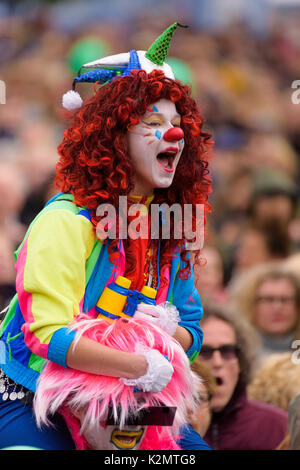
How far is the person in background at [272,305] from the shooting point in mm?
4414

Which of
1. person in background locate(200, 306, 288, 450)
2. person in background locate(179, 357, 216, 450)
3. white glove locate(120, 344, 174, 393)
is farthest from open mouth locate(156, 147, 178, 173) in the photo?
person in background locate(200, 306, 288, 450)

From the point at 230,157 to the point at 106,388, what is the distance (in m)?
6.37

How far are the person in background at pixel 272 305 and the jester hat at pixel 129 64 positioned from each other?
2174mm

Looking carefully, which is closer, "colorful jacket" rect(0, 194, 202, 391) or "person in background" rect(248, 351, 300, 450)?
"colorful jacket" rect(0, 194, 202, 391)

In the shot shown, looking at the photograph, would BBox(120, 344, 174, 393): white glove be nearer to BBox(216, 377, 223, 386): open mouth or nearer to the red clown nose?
the red clown nose

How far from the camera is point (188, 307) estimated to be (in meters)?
2.74

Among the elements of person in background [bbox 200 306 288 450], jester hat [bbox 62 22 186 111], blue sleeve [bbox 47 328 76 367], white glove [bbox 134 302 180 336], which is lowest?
person in background [bbox 200 306 288 450]

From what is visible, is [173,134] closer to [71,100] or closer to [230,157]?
[71,100]

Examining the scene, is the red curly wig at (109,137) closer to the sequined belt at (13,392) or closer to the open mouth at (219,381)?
the sequined belt at (13,392)

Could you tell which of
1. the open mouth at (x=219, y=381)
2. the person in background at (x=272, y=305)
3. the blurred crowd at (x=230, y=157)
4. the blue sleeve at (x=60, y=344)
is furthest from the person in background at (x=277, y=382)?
the blue sleeve at (x=60, y=344)

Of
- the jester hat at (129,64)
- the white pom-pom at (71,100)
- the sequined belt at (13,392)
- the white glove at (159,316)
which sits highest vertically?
the jester hat at (129,64)

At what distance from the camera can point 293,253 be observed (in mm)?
5902

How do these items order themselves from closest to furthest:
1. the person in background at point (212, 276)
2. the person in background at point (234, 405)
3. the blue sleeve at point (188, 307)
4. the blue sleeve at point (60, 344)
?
the blue sleeve at point (60, 344), the blue sleeve at point (188, 307), the person in background at point (234, 405), the person in background at point (212, 276)

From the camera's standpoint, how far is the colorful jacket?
7.43ft
